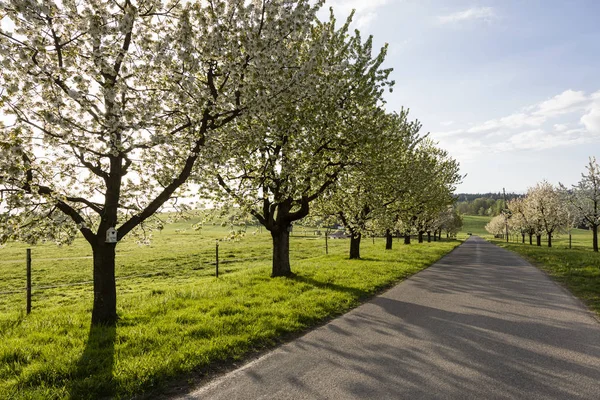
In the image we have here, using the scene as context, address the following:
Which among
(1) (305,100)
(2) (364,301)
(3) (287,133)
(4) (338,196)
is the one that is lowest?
(2) (364,301)

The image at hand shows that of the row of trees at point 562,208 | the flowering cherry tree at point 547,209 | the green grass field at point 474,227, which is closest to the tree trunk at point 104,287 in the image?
the row of trees at point 562,208

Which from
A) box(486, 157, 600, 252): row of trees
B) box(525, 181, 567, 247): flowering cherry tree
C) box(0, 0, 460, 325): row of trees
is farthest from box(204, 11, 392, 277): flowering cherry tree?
box(525, 181, 567, 247): flowering cherry tree

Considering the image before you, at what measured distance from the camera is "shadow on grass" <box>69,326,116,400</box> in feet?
17.1

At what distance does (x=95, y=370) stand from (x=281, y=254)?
36.4 feet

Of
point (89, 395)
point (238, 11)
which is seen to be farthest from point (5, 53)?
point (89, 395)

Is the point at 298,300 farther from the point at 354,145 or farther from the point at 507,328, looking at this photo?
the point at 354,145

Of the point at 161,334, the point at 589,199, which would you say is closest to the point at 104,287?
the point at 161,334

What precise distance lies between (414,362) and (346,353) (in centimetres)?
126

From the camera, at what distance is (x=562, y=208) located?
54000 mm

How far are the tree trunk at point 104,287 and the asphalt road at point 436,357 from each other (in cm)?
477

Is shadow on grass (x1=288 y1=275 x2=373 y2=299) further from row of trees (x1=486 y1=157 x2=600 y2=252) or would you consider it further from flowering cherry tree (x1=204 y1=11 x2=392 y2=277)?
row of trees (x1=486 y1=157 x2=600 y2=252)

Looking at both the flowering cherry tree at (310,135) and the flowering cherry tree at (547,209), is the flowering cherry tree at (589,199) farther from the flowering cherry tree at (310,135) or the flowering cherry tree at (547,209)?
the flowering cherry tree at (310,135)

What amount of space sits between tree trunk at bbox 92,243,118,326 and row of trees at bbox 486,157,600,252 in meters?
50.2

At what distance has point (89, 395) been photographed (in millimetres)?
5098
